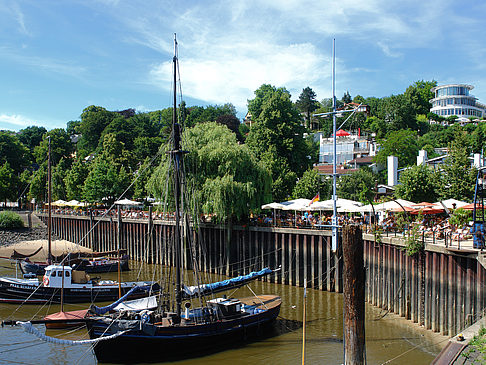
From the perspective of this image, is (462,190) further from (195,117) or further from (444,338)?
(195,117)

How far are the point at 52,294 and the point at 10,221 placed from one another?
44712 millimetres

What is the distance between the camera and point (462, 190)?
38094 millimetres

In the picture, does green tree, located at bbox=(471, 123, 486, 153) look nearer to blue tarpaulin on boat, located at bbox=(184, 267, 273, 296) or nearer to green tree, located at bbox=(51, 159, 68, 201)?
blue tarpaulin on boat, located at bbox=(184, 267, 273, 296)

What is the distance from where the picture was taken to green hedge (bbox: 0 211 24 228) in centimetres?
6866

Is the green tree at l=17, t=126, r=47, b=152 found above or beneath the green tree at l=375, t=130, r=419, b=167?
above

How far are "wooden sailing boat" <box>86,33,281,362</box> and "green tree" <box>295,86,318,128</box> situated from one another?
376 feet

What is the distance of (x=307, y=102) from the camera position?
136 metres

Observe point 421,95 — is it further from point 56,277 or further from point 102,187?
point 56,277

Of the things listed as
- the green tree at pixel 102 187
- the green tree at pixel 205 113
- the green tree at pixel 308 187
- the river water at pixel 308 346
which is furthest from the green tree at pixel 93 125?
the river water at pixel 308 346

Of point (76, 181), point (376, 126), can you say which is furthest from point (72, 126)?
point (376, 126)

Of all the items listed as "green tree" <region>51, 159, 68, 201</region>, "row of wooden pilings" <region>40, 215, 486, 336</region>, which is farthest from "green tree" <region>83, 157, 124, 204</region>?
"green tree" <region>51, 159, 68, 201</region>

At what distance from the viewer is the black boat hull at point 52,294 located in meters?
30.7

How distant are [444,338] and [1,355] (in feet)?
70.6

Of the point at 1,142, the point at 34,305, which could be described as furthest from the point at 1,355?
the point at 1,142
